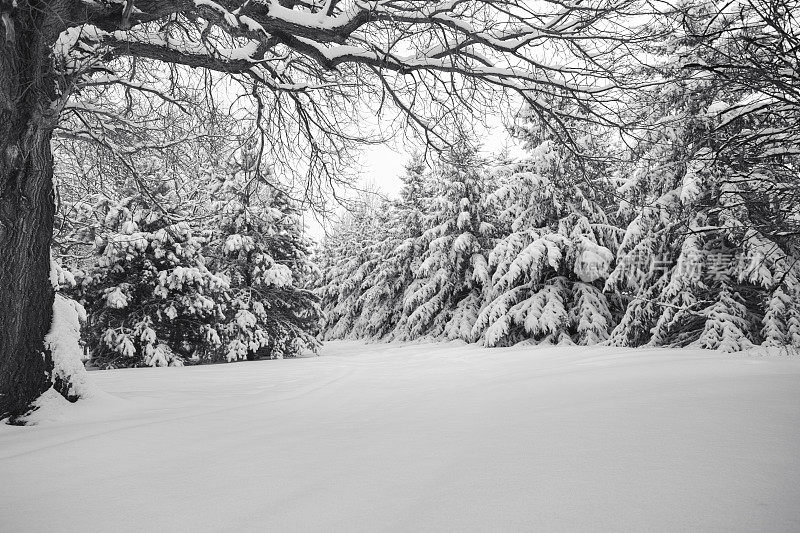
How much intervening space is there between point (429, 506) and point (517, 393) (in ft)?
7.84

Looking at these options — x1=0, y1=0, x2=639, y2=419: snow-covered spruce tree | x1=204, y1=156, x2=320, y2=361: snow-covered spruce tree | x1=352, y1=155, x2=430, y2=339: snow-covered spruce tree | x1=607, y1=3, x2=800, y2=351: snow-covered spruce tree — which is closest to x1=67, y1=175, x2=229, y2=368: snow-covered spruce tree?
x1=204, y1=156, x2=320, y2=361: snow-covered spruce tree

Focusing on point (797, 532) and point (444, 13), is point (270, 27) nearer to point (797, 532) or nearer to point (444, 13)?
point (444, 13)

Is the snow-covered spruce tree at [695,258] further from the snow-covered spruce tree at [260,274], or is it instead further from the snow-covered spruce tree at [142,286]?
the snow-covered spruce tree at [142,286]

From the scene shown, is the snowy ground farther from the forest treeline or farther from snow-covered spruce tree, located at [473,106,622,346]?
snow-covered spruce tree, located at [473,106,622,346]

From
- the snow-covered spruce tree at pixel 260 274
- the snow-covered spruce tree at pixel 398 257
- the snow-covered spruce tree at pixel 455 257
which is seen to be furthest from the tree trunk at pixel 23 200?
the snow-covered spruce tree at pixel 398 257

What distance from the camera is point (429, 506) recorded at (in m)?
1.47

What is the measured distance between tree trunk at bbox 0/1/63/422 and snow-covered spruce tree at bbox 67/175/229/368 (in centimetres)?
789

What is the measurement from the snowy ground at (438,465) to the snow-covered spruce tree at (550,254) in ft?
29.9

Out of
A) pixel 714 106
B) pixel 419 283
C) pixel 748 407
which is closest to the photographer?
pixel 748 407

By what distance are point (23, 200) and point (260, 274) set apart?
39.2 feet

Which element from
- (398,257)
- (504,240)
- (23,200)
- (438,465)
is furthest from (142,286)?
(438,465)

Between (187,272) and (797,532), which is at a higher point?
(187,272)

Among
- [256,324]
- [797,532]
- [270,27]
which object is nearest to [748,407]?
[797,532]

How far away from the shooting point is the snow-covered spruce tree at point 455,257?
17.0m
